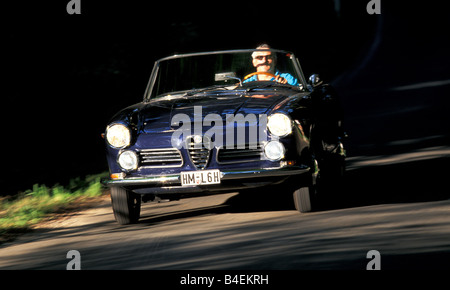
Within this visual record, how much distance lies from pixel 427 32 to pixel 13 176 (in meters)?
36.0

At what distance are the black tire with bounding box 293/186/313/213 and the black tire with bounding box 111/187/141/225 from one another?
5.10 feet

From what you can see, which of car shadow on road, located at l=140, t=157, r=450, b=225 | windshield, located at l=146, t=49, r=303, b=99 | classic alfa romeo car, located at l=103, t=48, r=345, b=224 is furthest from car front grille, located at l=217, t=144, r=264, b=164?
windshield, located at l=146, t=49, r=303, b=99

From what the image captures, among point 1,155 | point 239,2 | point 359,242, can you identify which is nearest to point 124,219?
point 359,242

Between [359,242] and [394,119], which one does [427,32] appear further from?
[359,242]

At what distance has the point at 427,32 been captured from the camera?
1916 inches

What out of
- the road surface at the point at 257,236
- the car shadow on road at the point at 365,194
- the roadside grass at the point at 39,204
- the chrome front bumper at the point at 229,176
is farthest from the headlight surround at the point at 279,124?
the roadside grass at the point at 39,204

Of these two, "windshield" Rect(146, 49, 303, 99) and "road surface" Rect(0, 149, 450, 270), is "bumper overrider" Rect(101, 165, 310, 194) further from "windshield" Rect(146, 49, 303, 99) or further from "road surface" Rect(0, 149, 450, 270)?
"windshield" Rect(146, 49, 303, 99)

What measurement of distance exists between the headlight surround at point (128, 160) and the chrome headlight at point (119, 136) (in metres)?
0.08

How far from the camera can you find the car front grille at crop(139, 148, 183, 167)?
7.84 metres

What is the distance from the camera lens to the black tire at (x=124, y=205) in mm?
8219

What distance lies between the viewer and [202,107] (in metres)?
8.09

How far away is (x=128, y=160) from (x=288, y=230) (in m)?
1.70

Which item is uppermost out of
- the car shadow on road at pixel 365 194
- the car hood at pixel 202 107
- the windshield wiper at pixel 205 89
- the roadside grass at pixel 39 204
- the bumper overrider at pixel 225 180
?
the windshield wiper at pixel 205 89

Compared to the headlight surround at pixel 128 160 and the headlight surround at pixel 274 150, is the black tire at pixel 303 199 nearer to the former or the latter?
the headlight surround at pixel 274 150
